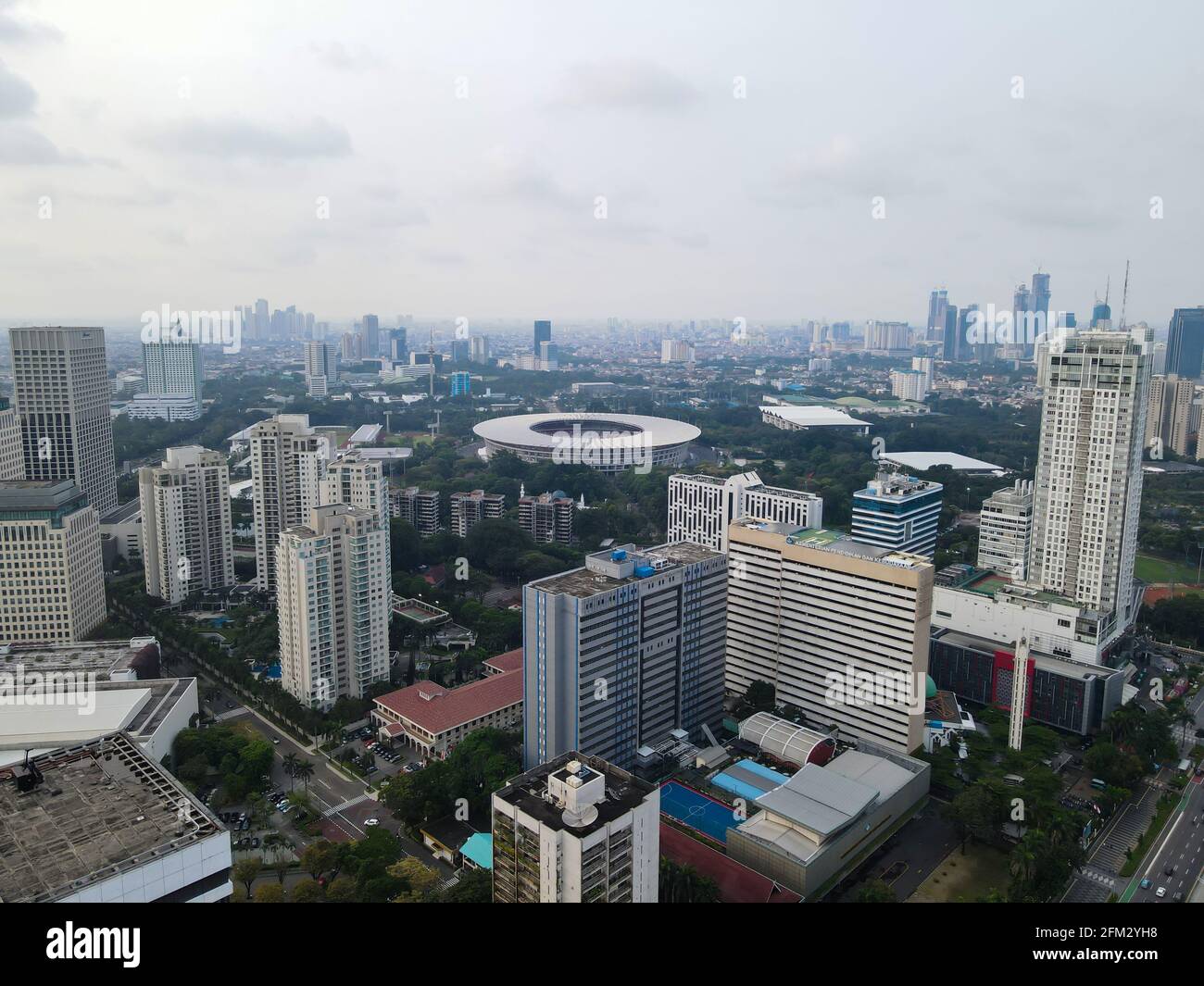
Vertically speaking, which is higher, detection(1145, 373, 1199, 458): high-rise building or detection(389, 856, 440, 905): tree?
detection(1145, 373, 1199, 458): high-rise building

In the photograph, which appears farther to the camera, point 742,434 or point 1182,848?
point 742,434

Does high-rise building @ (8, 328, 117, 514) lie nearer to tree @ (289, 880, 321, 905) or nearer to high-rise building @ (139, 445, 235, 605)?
high-rise building @ (139, 445, 235, 605)

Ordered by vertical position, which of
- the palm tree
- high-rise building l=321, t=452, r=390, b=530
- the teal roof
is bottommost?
the palm tree

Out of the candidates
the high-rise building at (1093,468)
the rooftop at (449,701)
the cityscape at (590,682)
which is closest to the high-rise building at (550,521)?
the cityscape at (590,682)

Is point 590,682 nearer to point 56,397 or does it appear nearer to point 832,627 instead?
point 832,627

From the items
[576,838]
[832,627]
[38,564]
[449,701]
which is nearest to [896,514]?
[832,627]

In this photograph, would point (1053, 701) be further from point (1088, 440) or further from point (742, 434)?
point (742, 434)

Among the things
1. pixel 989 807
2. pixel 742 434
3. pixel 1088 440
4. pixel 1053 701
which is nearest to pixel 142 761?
pixel 989 807

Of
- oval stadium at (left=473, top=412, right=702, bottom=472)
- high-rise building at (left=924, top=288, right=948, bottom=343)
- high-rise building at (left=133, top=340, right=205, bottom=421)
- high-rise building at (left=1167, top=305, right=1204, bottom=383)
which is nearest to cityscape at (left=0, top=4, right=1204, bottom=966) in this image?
oval stadium at (left=473, top=412, right=702, bottom=472)
